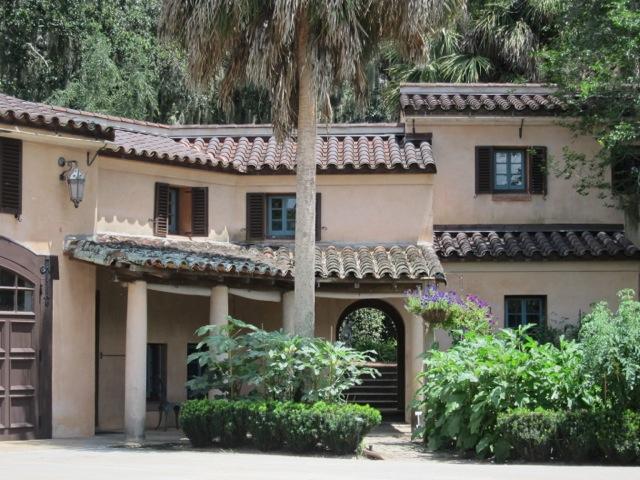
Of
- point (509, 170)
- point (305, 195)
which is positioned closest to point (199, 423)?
point (305, 195)

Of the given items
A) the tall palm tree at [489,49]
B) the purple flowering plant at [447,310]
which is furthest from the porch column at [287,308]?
the tall palm tree at [489,49]

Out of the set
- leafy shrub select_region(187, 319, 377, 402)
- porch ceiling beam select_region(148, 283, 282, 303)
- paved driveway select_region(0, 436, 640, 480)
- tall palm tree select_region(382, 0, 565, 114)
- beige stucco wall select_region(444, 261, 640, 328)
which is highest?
tall palm tree select_region(382, 0, 565, 114)

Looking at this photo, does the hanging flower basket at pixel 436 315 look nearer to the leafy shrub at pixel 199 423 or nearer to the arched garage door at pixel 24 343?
the leafy shrub at pixel 199 423

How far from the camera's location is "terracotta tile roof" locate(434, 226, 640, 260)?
2633 cm

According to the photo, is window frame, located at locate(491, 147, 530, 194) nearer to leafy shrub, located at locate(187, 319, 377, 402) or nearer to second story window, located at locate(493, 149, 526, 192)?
second story window, located at locate(493, 149, 526, 192)

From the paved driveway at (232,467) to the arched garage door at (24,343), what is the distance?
1803 millimetres

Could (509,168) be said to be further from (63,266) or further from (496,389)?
(63,266)

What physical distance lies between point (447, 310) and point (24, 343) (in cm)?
718

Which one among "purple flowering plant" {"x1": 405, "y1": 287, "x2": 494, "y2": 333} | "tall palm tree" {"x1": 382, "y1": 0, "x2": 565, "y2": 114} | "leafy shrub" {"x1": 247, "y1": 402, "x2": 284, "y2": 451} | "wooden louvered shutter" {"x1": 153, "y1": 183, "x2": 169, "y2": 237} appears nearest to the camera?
"leafy shrub" {"x1": 247, "y1": 402, "x2": 284, "y2": 451}

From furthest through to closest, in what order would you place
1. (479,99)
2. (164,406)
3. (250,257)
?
(479,99) < (164,406) < (250,257)

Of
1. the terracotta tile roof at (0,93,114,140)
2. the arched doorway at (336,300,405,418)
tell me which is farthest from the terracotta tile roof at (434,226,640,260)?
the terracotta tile roof at (0,93,114,140)

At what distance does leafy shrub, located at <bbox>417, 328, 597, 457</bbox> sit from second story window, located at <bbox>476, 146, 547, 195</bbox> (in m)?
9.13

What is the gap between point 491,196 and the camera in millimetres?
27875

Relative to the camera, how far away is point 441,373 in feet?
64.3
